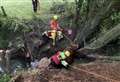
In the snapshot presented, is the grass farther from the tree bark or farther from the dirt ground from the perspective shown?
the dirt ground

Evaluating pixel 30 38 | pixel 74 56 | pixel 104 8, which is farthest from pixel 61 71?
pixel 30 38

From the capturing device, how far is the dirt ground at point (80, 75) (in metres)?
7.03

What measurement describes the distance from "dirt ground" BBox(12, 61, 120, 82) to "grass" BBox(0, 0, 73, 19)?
19.3 feet

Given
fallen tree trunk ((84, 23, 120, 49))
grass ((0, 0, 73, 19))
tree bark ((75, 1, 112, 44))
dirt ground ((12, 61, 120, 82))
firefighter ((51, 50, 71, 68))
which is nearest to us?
dirt ground ((12, 61, 120, 82))

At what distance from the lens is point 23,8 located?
562 inches

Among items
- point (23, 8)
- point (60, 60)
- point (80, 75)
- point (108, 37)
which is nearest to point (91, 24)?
point (108, 37)

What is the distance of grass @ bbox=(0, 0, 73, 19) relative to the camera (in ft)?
44.0

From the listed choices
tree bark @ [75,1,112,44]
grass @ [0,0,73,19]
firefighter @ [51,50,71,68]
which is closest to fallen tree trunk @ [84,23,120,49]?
tree bark @ [75,1,112,44]

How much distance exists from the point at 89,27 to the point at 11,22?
4.07m

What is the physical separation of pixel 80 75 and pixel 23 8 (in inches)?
298

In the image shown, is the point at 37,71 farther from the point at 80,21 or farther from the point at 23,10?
the point at 23,10

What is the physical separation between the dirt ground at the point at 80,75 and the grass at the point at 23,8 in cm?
588

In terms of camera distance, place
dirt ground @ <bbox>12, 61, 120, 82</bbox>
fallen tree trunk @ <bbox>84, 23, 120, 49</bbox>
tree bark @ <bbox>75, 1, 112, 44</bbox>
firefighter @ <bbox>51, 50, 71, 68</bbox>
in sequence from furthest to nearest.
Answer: tree bark @ <bbox>75, 1, 112, 44</bbox> → fallen tree trunk @ <bbox>84, 23, 120, 49</bbox> → firefighter @ <bbox>51, 50, 71, 68</bbox> → dirt ground @ <bbox>12, 61, 120, 82</bbox>

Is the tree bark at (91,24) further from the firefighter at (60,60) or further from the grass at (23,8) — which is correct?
the grass at (23,8)
